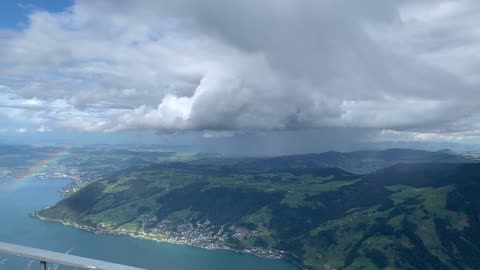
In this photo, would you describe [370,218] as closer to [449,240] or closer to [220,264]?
[449,240]

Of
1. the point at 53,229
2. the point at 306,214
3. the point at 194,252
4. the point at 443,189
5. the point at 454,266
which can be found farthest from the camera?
the point at 306,214

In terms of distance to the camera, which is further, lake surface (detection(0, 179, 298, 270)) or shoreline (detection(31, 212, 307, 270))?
shoreline (detection(31, 212, 307, 270))

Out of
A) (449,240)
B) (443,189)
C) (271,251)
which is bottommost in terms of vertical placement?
(271,251)

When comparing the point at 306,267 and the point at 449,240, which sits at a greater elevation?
the point at 449,240

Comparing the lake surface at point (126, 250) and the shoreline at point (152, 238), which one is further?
the shoreline at point (152, 238)

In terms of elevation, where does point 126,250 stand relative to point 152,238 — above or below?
above

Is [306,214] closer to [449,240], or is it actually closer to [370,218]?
[370,218]

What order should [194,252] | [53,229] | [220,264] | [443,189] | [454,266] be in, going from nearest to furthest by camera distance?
[454,266] < [220,264] < [194,252] < [53,229] < [443,189]

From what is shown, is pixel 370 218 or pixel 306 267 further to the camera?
pixel 370 218

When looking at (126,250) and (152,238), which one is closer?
(126,250)

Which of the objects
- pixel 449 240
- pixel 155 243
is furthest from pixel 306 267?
pixel 155 243
